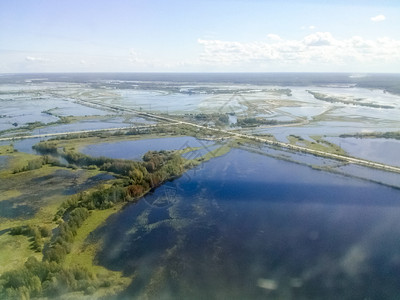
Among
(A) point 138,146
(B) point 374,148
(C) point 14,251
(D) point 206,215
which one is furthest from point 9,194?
(B) point 374,148

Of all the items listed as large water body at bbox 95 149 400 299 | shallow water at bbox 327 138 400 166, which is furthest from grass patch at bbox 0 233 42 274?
shallow water at bbox 327 138 400 166

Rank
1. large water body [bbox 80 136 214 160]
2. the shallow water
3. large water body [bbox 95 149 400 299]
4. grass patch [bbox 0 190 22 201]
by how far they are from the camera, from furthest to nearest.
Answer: large water body [bbox 80 136 214 160]
the shallow water
grass patch [bbox 0 190 22 201]
large water body [bbox 95 149 400 299]

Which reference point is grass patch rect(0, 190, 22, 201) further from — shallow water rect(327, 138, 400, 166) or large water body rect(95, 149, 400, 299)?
shallow water rect(327, 138, 400, 166)

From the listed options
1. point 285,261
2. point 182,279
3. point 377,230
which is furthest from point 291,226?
point 182,279

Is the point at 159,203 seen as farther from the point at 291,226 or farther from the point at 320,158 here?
the point at 320,158

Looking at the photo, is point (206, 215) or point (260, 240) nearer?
point (260, 240)

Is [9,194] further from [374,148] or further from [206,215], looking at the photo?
[374,148]

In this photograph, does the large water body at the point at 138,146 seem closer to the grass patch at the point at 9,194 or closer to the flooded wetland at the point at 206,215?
the flooded wetland at the point at 206,215
